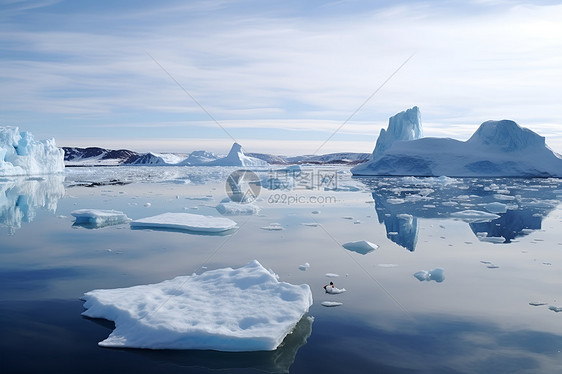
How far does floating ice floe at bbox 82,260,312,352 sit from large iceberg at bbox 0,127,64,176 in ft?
114

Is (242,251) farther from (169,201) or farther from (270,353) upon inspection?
(169,201)

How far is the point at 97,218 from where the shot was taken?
11195 millimetres

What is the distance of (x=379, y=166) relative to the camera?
1623 inches

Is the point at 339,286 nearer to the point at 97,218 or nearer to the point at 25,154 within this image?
the point at 97,218

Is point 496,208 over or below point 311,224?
over

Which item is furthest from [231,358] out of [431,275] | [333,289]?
[431,275]

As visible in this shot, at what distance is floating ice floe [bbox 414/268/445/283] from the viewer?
6258mm

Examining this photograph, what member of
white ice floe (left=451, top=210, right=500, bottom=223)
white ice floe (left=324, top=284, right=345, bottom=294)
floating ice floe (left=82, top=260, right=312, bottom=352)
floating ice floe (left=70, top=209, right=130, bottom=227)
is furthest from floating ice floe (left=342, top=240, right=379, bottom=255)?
floating ice floe (left=70, top=209, right=130, bottom=227)

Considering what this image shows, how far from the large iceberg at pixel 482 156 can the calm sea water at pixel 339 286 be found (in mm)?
27189

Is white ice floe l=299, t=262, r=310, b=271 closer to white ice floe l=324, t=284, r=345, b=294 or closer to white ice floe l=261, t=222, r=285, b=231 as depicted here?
white ice floe l=324, t=284, r=345, b=294

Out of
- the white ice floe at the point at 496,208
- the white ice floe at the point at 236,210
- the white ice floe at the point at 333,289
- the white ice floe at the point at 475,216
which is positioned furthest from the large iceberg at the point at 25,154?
the white ice floe at the point at 333,289

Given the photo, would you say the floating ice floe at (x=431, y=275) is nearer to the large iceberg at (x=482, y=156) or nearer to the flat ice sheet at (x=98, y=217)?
the flat ice sheet at (x=98, y=217)

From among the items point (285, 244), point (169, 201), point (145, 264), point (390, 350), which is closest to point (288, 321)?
point (390, 350)

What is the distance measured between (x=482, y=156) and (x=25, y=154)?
39.8m
